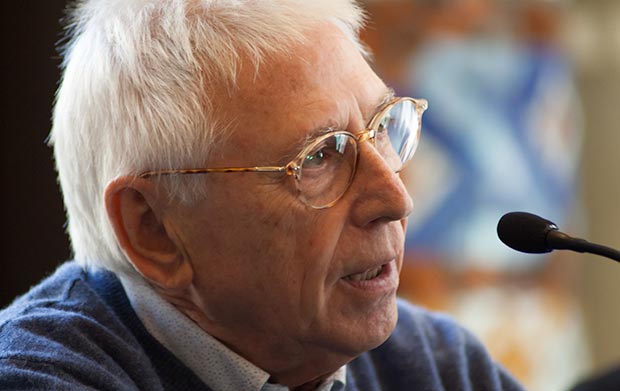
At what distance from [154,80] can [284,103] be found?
0.78ft

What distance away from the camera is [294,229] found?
1645 mm

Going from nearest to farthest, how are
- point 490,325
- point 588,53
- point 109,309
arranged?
point 109,309
point 490,325
point 588,53

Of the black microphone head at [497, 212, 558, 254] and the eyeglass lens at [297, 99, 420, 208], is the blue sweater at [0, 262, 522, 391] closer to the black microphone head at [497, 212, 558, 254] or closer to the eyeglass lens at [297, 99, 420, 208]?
the eyeglass lens at [297, 99, 420, 208]

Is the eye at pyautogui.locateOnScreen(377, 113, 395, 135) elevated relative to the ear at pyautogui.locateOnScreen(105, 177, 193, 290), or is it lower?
elevated

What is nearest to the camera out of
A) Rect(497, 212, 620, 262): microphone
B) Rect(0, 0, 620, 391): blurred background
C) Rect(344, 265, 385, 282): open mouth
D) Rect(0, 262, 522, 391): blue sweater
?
Rect(497, 212, 620, 262): microphone

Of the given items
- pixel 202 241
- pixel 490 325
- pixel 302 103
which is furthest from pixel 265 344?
pixel 490 325

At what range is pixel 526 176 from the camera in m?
3.98

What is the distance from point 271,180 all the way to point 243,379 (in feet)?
1.19

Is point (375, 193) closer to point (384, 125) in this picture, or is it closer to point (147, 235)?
point (384, 125)

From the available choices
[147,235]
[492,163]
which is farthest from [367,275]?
[492,163]

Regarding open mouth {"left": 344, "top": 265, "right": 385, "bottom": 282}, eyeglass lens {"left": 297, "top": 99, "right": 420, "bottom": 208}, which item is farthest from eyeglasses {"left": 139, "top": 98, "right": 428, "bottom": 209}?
open mouth {"left": 344, "top": 265, "right": 385, "bottom": 282}

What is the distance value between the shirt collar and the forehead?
314 mm

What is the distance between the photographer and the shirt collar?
1729mm

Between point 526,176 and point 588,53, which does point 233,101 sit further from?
point 588,53
